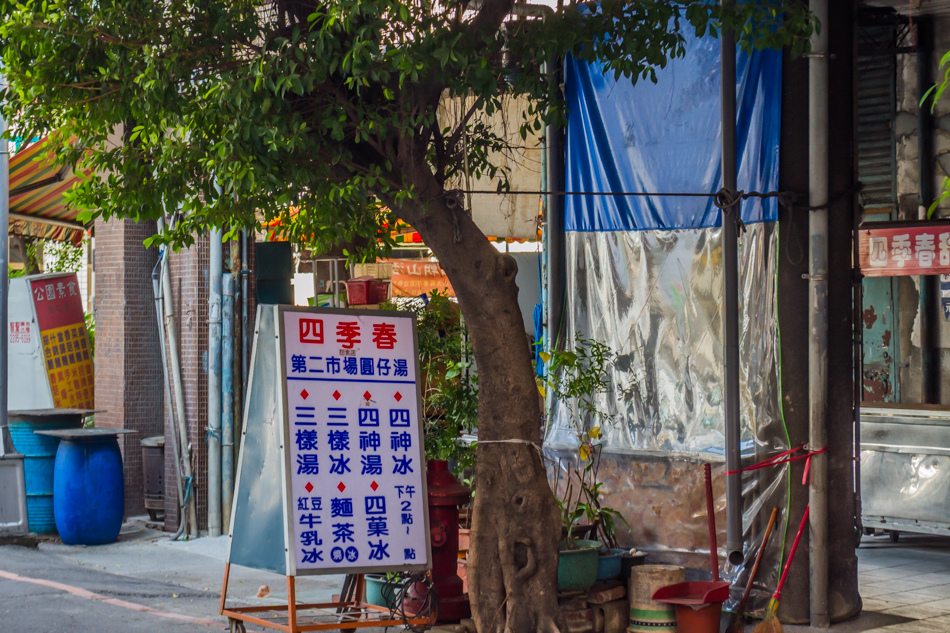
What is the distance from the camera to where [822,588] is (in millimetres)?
Answer: 7379

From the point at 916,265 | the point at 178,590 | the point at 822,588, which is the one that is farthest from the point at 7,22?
the point at 916,265

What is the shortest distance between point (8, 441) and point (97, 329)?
6.76 ft

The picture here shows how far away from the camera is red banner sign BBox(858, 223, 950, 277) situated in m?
10.8

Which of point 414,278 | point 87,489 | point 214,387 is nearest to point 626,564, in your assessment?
point 214,387

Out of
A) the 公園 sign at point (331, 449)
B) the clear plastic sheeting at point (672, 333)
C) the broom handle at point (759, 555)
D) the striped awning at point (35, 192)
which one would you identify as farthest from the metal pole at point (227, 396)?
the broom handle at point (759, 555)

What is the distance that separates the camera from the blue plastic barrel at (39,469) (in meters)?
11.5

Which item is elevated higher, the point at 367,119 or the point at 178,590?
the point at 367,119

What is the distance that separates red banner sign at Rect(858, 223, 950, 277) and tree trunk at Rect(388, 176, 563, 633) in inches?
238

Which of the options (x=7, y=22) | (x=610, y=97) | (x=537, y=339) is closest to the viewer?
(x=7, y=22)

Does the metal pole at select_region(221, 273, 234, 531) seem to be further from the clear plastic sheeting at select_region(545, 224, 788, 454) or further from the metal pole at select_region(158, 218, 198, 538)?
the clear plastic sheeting at select_region(545, 224, 788, 454)

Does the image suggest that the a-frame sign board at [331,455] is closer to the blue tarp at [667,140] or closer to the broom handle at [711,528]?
the broom handle at [711,528]

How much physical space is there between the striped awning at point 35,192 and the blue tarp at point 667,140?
7714mm

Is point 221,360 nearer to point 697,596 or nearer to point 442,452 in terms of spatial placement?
point 442,452

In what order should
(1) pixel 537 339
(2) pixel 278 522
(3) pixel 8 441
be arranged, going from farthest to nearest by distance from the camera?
1. (3) pixel 8 441
2. (1) pixel 537 339
3. (2) pixel 278 522
